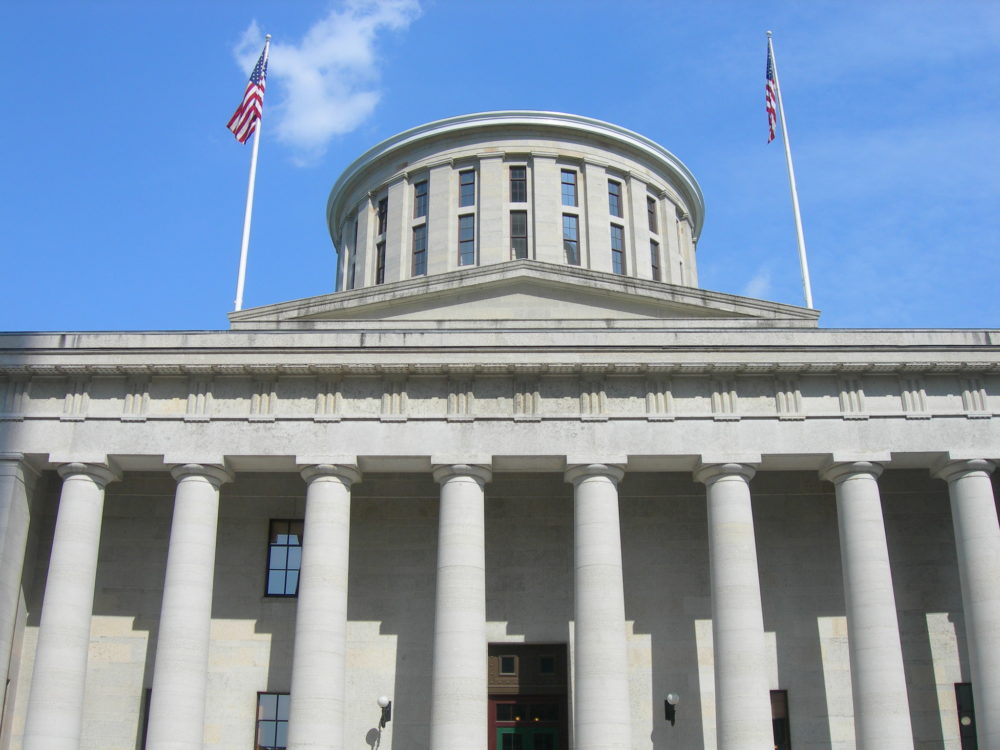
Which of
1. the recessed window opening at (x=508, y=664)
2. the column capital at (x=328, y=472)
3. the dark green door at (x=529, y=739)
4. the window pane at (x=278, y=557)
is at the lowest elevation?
the dark green door at (x=529, y=739)

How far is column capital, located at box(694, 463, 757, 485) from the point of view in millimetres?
27609

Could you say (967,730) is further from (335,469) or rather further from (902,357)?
(335,469)

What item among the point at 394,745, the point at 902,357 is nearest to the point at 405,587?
the point at 394,745

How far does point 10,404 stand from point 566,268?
59.3 ft

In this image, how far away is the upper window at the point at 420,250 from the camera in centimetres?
4688

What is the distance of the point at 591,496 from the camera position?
27438 millimetres

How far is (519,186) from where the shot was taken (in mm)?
47875

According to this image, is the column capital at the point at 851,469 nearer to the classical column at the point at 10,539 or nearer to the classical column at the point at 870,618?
the classical column at the point at 870,618

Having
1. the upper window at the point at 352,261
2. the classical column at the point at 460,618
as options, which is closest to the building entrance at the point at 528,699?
the classical column at the point at 460,618

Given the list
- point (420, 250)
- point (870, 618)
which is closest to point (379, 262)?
point (420, 250)

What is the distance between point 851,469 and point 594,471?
6.66m

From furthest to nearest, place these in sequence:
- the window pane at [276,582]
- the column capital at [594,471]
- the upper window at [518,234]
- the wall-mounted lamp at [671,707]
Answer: the upper window at [518,234] < the window pane at [276,582] < the wall-mounted lamp at [671,707] < the column capital at [594,471]

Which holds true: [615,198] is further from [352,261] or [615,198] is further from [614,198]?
[352,261]

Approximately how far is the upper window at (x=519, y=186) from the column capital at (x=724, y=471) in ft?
74.0
